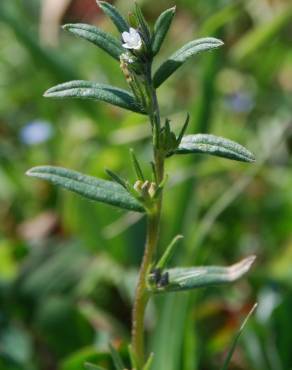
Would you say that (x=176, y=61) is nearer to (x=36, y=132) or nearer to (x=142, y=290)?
(x=142, y=290)

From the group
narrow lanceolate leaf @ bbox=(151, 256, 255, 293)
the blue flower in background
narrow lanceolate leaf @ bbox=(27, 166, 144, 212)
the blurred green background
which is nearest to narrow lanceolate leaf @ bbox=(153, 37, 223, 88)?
narrow lanceolate leaf @ bbox=(27, 166, 144, 212)

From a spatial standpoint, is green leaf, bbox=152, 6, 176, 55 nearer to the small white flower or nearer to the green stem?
the small white flower

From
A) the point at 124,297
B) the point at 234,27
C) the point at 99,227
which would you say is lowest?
the point at 124,297

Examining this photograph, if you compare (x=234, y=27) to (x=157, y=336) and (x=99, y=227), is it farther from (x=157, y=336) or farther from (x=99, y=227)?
(x=157, y=336)

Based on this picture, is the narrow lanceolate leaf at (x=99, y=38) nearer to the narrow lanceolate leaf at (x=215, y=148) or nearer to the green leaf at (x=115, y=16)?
the green leaf at (x=115, y=16)

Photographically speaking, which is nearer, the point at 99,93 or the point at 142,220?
the point at 99,93

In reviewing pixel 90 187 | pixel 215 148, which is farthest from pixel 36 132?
pixel 215 148

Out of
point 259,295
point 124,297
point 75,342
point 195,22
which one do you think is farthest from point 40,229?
point 195,22
